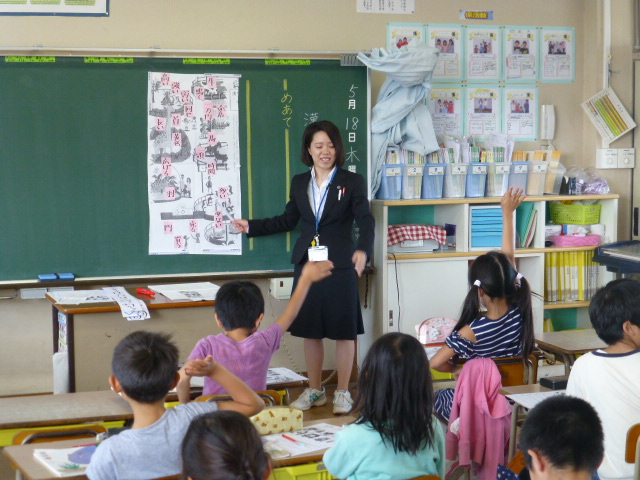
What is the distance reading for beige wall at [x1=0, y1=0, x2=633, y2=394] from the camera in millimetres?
4898

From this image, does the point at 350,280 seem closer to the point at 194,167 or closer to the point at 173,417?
the point at 194,167

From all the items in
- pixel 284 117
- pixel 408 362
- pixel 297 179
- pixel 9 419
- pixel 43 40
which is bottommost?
pixel 9 419

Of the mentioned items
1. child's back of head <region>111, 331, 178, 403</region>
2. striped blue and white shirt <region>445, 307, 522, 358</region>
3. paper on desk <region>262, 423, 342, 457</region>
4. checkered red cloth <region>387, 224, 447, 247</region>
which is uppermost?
checkered red cloth <region>387, 224, 447, 247</region>

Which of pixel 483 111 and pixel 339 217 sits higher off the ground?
pixel 483 111

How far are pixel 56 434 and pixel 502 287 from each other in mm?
1719

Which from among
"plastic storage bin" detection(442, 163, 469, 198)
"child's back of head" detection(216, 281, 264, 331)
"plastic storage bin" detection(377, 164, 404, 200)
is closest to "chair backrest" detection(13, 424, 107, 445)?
"child's back of head" detection(216, 281, 264, 331)

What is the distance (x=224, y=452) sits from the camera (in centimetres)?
150

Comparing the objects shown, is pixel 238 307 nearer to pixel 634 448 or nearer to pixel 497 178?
pixel 634 448

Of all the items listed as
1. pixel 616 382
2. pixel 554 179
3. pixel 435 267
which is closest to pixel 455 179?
pixel 435 267

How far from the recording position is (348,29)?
540 centimetres

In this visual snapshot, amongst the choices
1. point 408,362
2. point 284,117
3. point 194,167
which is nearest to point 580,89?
point 284,117

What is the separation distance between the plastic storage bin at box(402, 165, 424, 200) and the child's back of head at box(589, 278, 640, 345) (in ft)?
8.92

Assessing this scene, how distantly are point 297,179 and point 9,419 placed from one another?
2.51 meters

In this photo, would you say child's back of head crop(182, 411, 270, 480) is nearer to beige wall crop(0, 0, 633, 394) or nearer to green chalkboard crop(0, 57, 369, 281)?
green chalkboard crop(0, 57, 369, 281)
